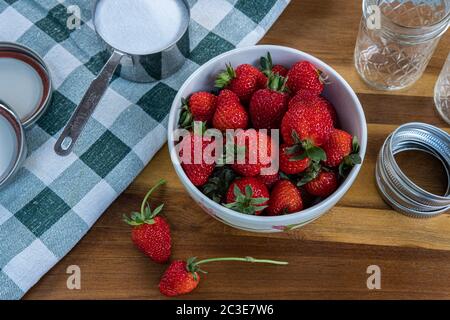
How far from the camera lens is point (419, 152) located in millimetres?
831

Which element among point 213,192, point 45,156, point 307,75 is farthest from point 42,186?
point 307,75

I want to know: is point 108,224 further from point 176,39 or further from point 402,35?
point 402,35

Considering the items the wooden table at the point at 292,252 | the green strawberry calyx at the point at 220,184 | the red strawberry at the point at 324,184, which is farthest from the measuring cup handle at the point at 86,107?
the red strawberry at the point at 324,184

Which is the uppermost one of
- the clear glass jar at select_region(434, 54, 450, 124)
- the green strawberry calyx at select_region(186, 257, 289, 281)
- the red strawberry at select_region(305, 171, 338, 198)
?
the red strawberry at select_region(305, 171, 338, 198)

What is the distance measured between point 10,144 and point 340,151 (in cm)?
44

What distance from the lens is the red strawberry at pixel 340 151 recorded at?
699 millimetres

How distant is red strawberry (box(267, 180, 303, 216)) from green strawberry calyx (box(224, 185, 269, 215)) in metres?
0.02

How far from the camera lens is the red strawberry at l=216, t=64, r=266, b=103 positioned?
0.74 metres

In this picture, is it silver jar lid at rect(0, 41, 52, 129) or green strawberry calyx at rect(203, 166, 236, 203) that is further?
silver jar lid at rect(0, 41, 52, 129)

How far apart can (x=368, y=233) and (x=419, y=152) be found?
14 centimetres

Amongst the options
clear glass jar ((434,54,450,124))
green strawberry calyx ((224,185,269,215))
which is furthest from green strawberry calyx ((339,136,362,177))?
clear glass jar ((434,54,450,124))

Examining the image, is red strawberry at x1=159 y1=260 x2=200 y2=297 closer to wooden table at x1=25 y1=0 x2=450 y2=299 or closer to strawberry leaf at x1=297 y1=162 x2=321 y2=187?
wooden table at x1=25 y1=0 x2=450 y2=299

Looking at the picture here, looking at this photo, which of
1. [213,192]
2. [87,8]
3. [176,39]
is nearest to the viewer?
[213,192]

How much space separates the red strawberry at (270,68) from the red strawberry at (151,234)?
0.22 meters
